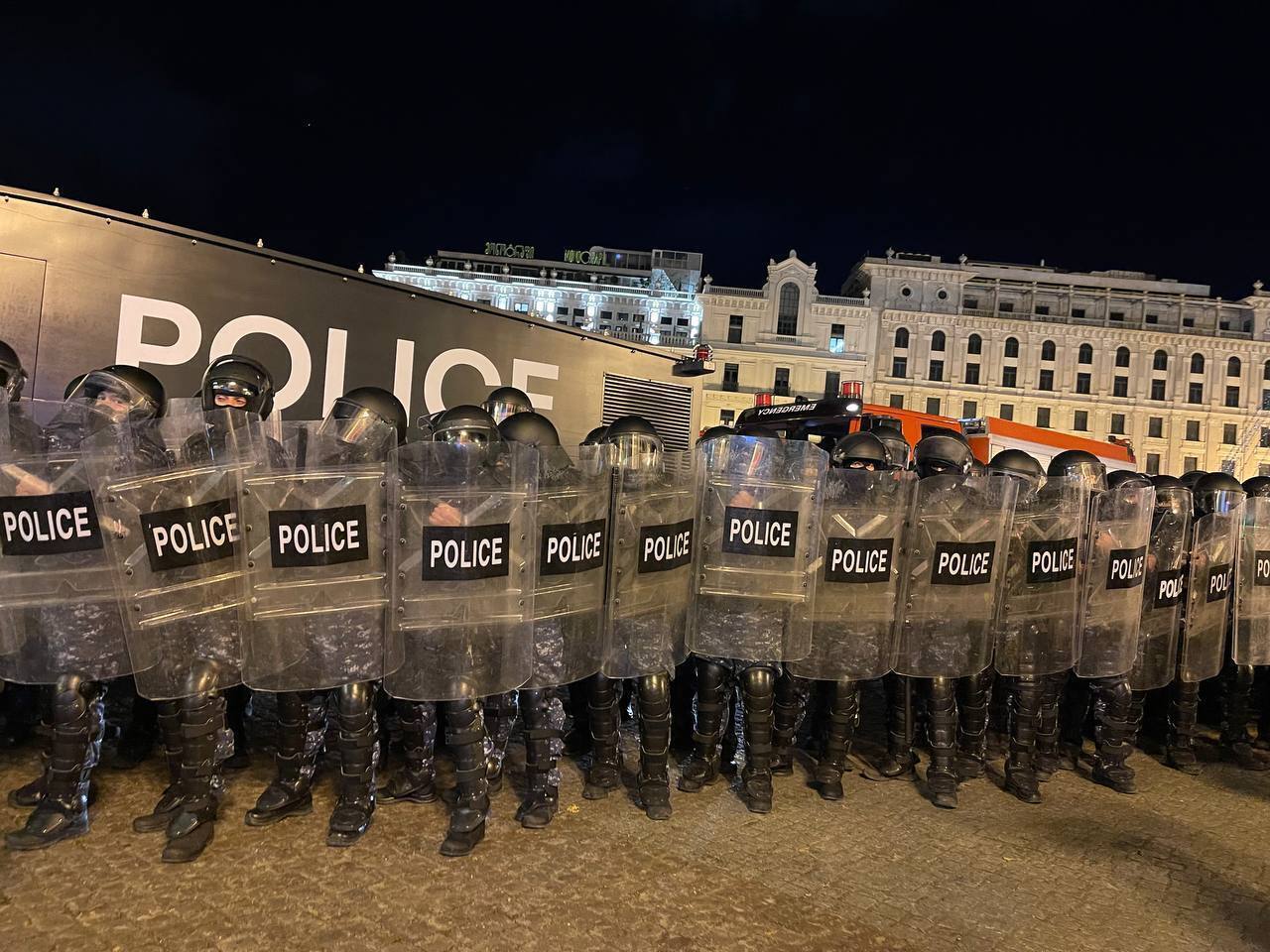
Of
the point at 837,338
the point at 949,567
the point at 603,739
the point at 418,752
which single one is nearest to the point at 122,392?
the point at 418,752

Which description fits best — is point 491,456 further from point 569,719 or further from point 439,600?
point 569,719

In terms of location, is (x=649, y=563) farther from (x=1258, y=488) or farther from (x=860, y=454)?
(x=1258, y=488)

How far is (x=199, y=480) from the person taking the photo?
310 cm

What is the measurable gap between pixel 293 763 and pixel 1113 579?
14.6 ft

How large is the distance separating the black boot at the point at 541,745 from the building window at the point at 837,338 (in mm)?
45979

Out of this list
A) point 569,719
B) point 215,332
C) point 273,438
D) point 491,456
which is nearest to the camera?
point 273,438

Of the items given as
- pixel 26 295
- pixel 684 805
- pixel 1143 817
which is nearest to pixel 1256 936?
pixel 1143 817

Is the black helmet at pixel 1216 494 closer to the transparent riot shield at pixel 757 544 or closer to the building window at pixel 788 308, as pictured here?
the transparent riot shield at pixel 757 544

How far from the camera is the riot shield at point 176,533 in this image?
3000mm

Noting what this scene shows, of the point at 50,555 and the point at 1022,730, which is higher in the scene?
the point at 50,555

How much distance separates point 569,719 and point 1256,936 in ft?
11.2

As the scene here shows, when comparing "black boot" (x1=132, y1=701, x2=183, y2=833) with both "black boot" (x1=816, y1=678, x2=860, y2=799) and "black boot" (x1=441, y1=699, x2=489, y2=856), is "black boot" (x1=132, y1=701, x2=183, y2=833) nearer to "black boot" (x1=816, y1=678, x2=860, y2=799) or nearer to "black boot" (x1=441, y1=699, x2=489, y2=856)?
"black boot" (x1=441, y1=699, x2=489, y2=856)

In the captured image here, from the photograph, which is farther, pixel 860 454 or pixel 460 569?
pixel 860 454

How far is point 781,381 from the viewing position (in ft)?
154
